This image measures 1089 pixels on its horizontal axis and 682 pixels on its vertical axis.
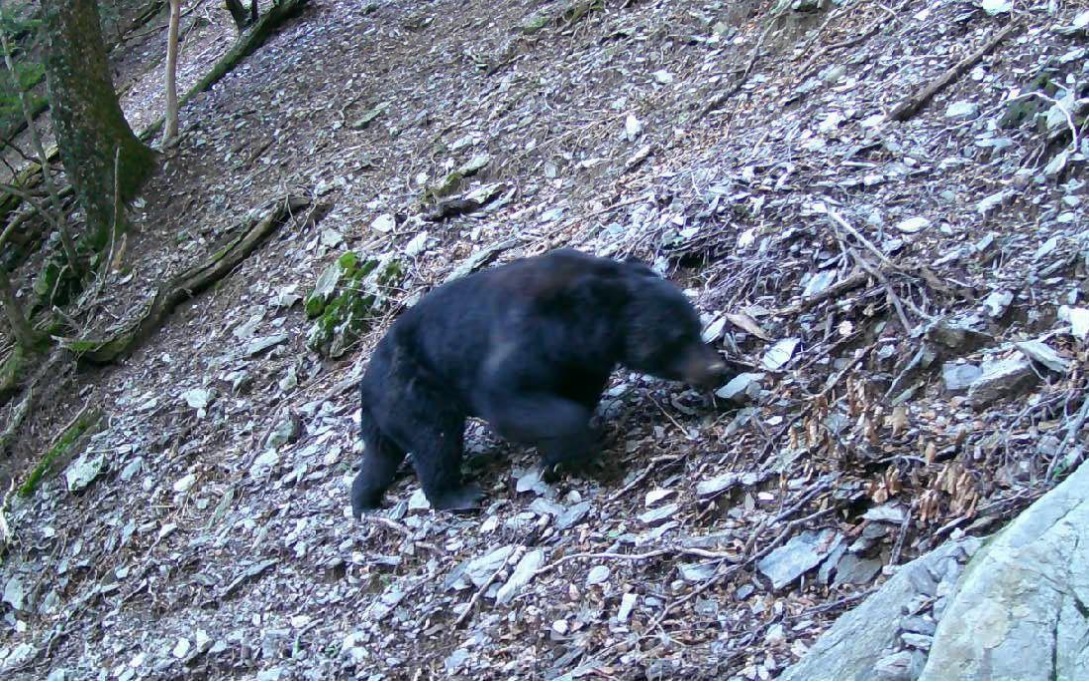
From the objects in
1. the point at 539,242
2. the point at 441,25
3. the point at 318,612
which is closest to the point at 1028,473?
the point at 318,612

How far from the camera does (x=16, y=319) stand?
11375 millimetres

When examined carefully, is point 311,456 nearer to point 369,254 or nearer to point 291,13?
point 369,254

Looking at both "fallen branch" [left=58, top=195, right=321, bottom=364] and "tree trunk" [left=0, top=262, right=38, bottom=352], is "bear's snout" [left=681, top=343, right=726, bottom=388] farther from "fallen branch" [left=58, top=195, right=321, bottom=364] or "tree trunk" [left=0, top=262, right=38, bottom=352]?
"tree trunk" [left=0, top=262, right=38, bottom=352]

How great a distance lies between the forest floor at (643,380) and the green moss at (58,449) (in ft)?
0.76

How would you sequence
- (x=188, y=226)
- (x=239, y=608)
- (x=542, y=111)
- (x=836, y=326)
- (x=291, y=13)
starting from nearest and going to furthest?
(x=836, y=326)
(x=239, y=608)
(x=542, y=111)
(x=188, y=226)
(x=291, y=13)

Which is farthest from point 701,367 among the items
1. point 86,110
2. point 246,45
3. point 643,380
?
point 246,45

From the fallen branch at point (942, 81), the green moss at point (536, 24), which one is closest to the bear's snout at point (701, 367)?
the fallen branch at point (942, 81)

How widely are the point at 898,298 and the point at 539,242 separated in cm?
341

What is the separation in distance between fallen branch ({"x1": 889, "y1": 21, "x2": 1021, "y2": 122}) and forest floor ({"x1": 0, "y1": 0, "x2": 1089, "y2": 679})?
3 cm

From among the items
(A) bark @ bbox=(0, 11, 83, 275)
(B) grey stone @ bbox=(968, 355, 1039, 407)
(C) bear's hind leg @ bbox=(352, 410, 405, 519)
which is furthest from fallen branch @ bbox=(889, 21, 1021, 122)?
(A) bark @ bbox=(0, 11, 83, 275)

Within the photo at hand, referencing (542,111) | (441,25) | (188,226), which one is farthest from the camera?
(441,25)

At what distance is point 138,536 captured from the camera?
8.11 metres

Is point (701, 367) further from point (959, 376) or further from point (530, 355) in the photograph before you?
point (959, 376)

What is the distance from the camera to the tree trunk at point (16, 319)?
36.8 ft
